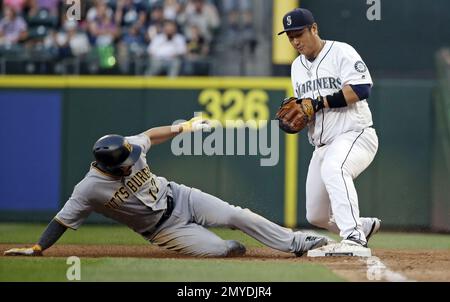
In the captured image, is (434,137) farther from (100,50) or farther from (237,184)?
(100,50)

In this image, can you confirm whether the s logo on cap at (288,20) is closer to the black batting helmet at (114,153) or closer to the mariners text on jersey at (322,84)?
the mariners text on jersey at (322,84)

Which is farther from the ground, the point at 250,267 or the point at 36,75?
the point at 36,75

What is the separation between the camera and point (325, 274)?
218 inches

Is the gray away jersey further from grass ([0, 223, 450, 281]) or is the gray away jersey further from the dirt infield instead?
the dirt infield

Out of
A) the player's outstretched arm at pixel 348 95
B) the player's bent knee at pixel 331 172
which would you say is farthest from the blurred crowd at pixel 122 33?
the player's bent knee at pixel 331 172

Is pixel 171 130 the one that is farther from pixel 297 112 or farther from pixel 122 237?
pixel 122 237

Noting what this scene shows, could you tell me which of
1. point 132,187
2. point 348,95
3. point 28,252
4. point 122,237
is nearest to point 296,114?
point 348,95

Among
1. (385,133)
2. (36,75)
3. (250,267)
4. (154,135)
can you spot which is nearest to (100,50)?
(36,75)

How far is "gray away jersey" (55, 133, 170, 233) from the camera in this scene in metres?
6.30

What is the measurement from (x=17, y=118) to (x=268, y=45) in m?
3.31

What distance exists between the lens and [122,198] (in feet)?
20.9

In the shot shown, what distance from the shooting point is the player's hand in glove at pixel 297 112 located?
6637 millimetres
